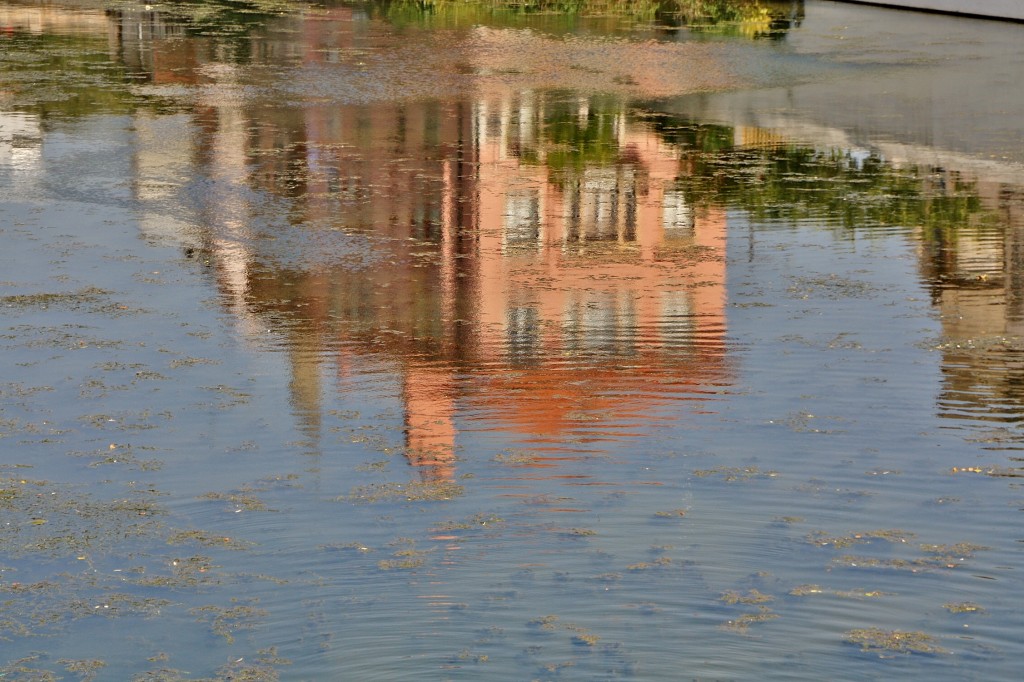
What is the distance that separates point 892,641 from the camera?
20.0 feet

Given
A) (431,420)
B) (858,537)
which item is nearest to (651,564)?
(858,537)

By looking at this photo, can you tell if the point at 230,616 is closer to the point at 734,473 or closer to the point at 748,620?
the point at 748,620

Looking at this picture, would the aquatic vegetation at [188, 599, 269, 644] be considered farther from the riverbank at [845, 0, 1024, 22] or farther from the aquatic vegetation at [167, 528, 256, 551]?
the riverbank at [845, 0, 1024, 22]

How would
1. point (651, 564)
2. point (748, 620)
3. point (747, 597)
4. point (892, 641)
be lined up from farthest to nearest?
1. point (651, 564)
2. point (747, 597)
3. point (748, 620)
4. point (892, 641)

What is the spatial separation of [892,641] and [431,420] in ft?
10.3

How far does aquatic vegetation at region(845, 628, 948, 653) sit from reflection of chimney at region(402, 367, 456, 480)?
2311 mm

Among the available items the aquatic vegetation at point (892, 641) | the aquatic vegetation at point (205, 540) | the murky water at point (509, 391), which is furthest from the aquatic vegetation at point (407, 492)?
the aquatic vegetation at point (892, 641)

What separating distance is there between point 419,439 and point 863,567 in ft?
8.13

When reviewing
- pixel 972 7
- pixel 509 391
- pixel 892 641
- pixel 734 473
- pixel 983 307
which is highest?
pixel 972 7

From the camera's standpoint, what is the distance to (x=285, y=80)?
69.5ft

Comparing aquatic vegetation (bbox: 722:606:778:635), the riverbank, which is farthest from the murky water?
the riverbank

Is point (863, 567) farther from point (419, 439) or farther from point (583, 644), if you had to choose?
point (419, 439)

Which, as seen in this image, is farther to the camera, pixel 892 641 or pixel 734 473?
pixel 734 473

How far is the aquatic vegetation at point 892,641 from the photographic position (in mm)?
6027
